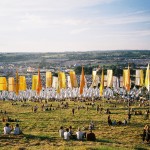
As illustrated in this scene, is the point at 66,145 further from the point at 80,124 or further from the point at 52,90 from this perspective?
the point at 52,90

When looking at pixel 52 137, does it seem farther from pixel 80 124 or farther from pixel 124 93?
pixel 124 93

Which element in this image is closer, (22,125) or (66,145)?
(66,145)

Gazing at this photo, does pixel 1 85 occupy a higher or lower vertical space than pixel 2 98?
higher

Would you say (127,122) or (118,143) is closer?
(118,143)

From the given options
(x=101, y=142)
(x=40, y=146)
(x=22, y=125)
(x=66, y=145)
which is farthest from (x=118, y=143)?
(x=22, y=125)

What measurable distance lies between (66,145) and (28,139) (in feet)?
12.5

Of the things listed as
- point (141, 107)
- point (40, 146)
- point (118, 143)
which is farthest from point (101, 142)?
point (141, 107)

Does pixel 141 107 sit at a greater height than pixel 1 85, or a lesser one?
lesser

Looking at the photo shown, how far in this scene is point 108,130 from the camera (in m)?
34.5

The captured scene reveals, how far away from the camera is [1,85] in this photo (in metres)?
60.7

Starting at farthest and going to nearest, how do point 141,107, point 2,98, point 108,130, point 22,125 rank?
point 2,98
point 141,107
point 22,125
point 108,130

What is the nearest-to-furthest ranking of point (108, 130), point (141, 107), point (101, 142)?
point (101, 142)
point (108, 130)
point (141, 107)

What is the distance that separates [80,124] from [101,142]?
44.2 ft

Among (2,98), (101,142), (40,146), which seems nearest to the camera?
(40,146)
